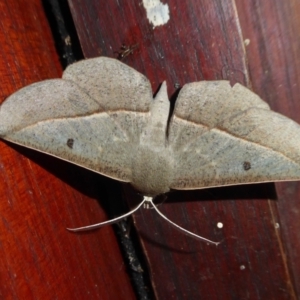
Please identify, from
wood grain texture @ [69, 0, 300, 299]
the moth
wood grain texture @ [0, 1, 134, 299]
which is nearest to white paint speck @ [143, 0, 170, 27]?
wood grain texture @ [69, 0, 300, 299]

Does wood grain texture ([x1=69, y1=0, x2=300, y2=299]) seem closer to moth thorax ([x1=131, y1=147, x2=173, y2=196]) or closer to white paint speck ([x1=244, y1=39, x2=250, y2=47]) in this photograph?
white paint speck ([x1=244, y1=39, x2=250, y2=47])

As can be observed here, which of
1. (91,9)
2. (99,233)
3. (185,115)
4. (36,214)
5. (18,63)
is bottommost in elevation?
(99,233)

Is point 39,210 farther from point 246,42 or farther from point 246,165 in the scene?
point 246,42

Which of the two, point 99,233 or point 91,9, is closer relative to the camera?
point 91,9

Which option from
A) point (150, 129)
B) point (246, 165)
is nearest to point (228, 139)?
point (246, 165)

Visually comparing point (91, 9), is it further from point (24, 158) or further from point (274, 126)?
point (274, 126)

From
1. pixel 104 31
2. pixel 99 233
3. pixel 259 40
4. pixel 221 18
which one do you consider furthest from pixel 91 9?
pixel 99 233
